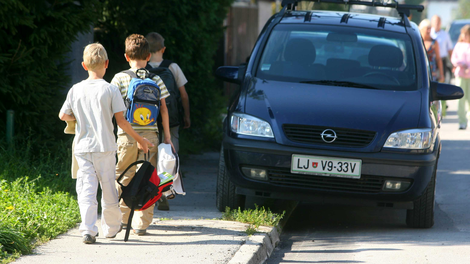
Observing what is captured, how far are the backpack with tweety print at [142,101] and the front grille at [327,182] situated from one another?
1.15 meters

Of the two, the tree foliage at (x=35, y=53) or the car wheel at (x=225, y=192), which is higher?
the tree foliage at (x=35, y=53)

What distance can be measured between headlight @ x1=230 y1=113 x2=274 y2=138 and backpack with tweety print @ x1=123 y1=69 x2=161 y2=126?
0.87 m

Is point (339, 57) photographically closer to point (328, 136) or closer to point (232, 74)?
point (232, 74)

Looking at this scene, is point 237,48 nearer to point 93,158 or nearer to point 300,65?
point 300,65

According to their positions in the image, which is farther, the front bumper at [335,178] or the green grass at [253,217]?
the green grass at [253,217]

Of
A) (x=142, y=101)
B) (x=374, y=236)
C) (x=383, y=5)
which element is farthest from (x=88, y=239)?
(x=383, y=5)

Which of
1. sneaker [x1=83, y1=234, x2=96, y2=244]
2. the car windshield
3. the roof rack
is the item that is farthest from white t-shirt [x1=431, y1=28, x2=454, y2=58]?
sneaker [x1=83, y1=234, x2=96, y2=244]

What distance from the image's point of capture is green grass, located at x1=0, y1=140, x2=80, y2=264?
4234 mm

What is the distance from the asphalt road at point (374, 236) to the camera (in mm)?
4688

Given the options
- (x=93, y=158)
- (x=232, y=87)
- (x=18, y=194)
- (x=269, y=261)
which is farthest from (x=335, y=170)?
(x=232, y=87)

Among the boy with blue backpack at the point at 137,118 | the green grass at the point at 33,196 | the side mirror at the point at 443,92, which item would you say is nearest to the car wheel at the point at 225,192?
the boy with blue backpack at the point at 137,118

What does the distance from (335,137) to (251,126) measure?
2.27 ft

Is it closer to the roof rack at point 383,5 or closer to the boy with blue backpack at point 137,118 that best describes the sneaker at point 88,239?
the boy with blue backpack at point 137,118

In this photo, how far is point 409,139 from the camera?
510cm
